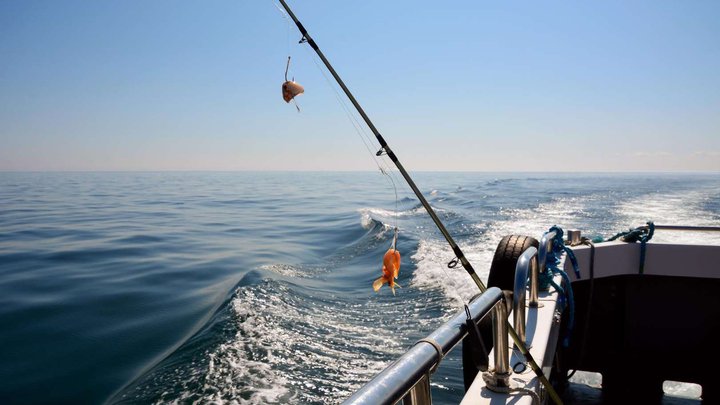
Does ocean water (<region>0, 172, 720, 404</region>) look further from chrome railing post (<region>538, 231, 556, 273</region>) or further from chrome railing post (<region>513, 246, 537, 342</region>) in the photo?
chrome railing post (<region>513, 246, 537, 342</region>)

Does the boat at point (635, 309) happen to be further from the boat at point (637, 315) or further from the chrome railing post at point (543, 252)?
the chrome railing post at point (543, 252)

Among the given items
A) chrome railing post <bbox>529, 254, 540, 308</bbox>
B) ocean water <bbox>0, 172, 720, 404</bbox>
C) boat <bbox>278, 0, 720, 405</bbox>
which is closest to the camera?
chrome railing post <bbox>529, 254, 540, 308</bbox>

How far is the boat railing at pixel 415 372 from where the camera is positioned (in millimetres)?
805

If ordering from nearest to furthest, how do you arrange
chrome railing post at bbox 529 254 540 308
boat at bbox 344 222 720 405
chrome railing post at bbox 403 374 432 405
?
1. chrome railing post at bbox 403 374 432 405
2. chrome railing post at bbox 529 254 540 308
3. boat at bbox 344 222 720 405

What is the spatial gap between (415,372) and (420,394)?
0.46 ft

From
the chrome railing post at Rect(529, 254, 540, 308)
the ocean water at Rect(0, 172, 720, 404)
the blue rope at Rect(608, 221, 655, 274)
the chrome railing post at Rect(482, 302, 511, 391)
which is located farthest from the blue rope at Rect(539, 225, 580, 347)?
the ocean water at Rect(0, 172, 720, 404)

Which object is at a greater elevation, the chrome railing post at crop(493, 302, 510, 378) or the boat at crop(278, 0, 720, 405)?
the chrome railing post at crop(493, 302, 510, 378)

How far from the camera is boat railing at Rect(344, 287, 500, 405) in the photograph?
0.80 meters

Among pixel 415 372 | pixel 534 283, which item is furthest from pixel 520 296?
pixel 415 372

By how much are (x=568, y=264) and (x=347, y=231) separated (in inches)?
492

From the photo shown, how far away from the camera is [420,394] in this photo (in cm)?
101

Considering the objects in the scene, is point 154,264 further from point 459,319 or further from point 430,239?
point 459,319

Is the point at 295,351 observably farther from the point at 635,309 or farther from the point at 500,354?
the point at 500,354

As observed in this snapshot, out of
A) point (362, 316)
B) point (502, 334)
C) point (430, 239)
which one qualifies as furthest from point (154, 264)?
point (502, 334)
